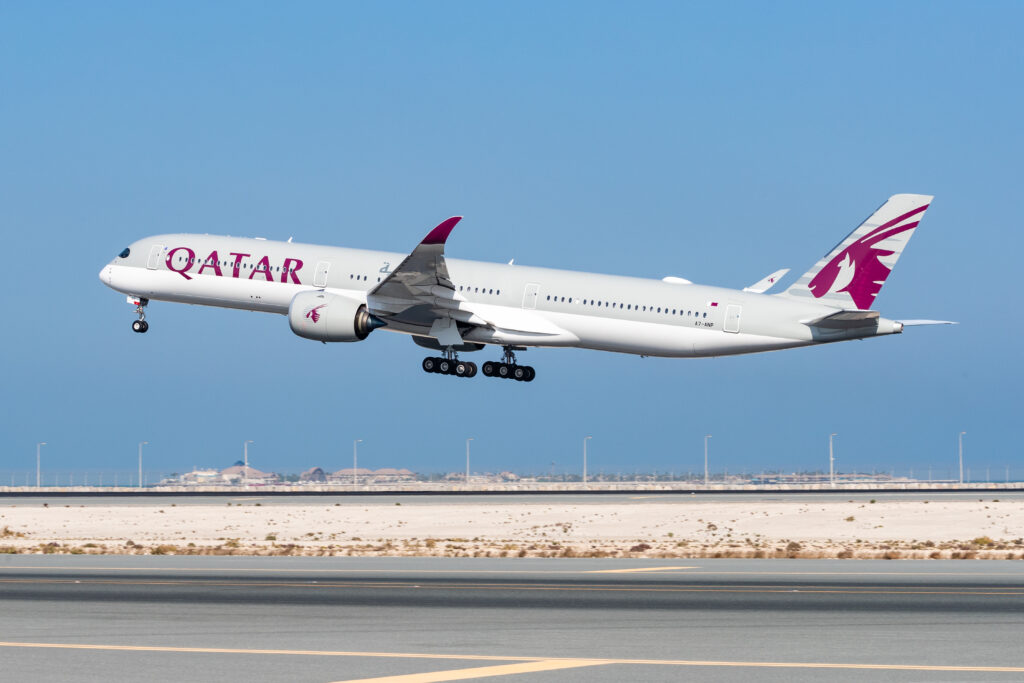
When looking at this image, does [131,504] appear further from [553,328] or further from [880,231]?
[880,231]

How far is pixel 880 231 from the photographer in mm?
57281

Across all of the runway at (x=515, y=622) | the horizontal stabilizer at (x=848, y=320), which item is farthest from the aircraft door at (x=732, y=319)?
the runway at (x=515, y=622)

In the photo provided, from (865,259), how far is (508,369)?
17152mm

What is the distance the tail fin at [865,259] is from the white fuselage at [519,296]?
99 cm

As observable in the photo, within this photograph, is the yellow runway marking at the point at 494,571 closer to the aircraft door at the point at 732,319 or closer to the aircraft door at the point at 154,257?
the aircraft door at the point at 732,319

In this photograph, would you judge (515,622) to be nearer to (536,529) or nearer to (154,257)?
(536,529)

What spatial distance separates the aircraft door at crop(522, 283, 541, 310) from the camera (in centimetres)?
5894

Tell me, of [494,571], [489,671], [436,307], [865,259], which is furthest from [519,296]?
[489,671]

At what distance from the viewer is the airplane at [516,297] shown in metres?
56.0

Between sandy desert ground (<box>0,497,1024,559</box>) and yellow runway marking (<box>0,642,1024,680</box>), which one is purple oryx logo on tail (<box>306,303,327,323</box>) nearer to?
sandy desert ground (<box>0,497,1024,559</box>)

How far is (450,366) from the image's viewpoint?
61.8 m

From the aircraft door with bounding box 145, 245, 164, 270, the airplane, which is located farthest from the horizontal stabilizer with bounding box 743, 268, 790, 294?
the aircraft door with bounding box 145, 245, 164, 270

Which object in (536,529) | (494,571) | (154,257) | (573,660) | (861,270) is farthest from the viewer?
(154,257)

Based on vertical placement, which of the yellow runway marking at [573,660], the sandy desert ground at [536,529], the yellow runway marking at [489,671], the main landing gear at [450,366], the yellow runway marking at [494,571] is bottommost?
the yellow runway marking at [489,671]
